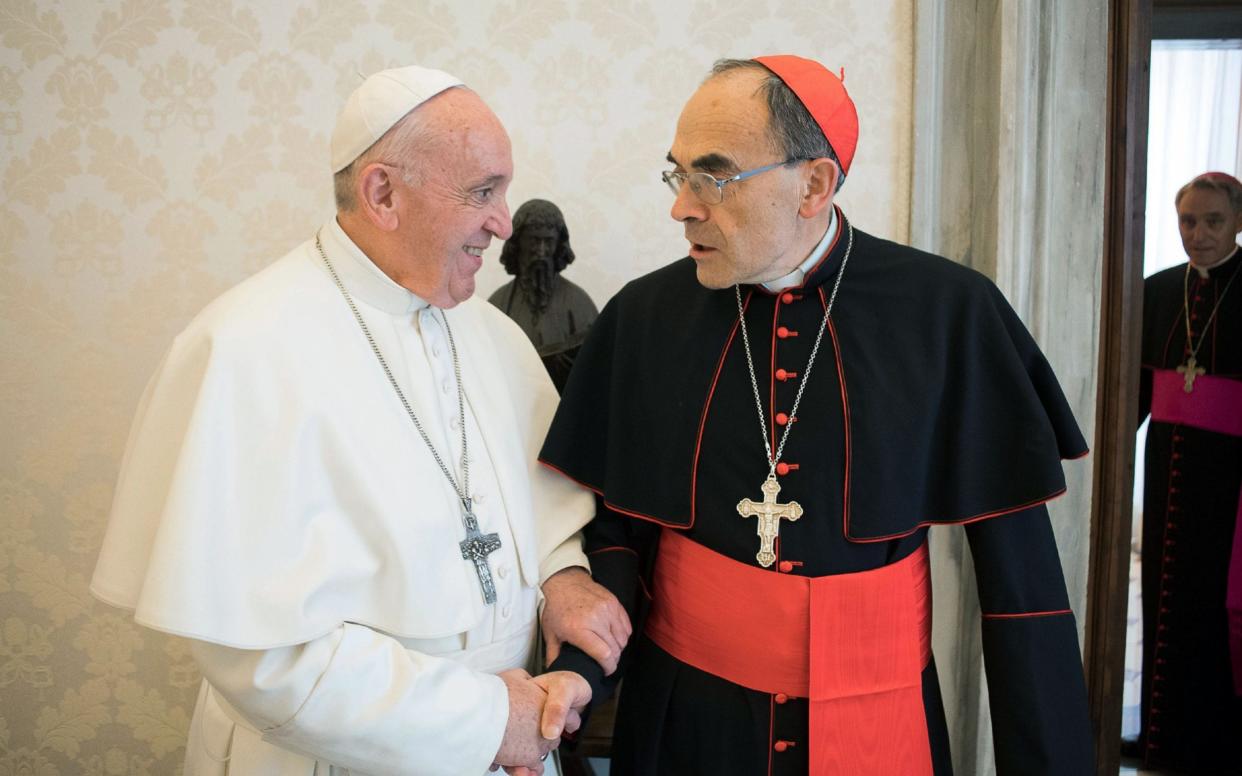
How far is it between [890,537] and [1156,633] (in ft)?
5.98

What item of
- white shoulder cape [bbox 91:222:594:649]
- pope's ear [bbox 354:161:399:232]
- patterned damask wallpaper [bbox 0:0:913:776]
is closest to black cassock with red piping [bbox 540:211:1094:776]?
white shoulder cape [bbox 91:222:594:649]

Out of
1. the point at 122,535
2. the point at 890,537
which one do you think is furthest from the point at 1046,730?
the point at 122,535

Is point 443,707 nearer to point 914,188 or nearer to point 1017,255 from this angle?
point 1017,255

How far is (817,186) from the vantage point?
6.57 ft

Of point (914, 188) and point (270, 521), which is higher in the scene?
point (914, 188)

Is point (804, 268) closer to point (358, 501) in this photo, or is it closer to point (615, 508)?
point (615, 508)

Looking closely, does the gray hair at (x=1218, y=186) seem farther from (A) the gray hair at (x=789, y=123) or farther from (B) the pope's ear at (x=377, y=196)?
(B) the pope's ear at (x=377, y=196)

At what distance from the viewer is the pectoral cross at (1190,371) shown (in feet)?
9.87

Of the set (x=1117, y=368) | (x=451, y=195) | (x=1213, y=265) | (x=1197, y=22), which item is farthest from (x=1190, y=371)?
(x=451, y=195)

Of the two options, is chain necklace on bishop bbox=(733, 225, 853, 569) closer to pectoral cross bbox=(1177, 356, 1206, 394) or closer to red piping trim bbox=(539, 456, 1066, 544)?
red piping trim bbox=(539, 456, 1066, 544)

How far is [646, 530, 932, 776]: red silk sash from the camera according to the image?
1922 mm

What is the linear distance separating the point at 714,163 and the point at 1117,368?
1.42 meters

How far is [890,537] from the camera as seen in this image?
6.37 feet

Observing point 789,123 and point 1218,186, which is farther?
point 1218,186
